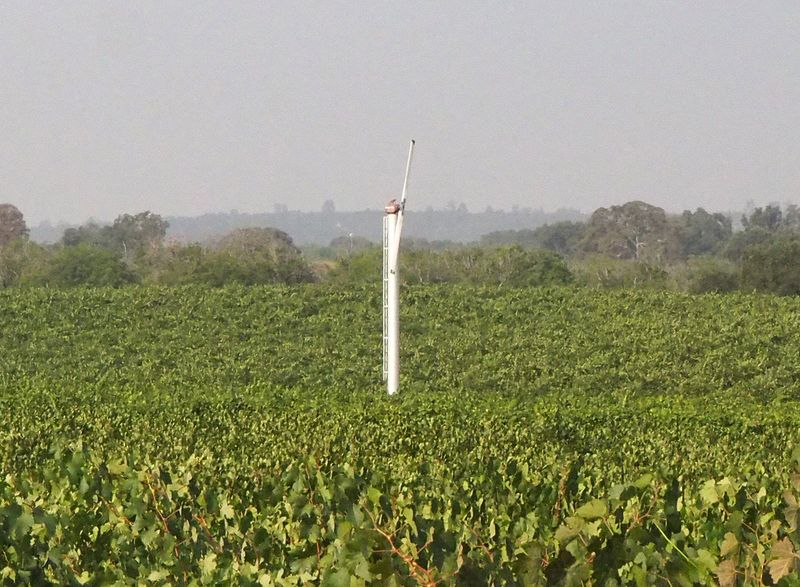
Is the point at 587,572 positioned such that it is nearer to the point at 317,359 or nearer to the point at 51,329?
the point at 317,359

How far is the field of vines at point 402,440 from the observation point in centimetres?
648

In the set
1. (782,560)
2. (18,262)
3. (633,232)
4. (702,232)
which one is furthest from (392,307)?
(702,232)

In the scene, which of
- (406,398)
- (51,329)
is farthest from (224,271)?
(406,398)

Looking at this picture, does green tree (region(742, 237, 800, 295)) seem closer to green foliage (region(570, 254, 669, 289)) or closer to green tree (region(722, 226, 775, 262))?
green foliage (region(570, 254, 669, 289))

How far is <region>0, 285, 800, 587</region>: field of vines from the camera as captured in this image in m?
6.48

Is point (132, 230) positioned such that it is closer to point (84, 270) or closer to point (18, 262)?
point (18, 262)

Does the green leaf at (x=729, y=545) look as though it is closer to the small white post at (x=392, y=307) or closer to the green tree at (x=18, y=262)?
the small white post at (x=392, y=307)

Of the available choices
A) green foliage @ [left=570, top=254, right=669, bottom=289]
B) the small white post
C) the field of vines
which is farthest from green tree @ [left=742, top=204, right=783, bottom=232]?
the small white post

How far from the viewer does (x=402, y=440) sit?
69.5ft

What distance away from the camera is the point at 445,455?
66.1ft

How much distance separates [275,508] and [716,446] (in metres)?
13.7

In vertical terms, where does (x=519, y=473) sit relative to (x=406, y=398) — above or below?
above

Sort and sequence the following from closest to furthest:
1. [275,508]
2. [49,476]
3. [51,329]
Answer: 1. [275,508]
2. [49,476]
3. [51,329]

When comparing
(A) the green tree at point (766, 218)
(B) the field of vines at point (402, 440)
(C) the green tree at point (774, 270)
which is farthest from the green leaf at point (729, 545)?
A: (A) the green tree at point (766, 218)
